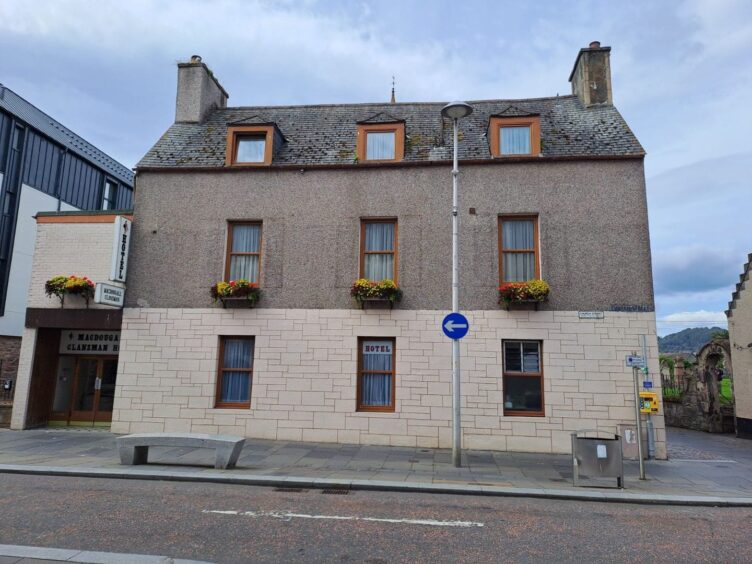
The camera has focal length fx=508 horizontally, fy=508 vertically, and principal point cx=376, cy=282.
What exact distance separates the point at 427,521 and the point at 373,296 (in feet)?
23.6

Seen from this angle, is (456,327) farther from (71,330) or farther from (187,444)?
(71,330)

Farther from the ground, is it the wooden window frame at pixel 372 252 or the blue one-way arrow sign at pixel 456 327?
the wooden window frame at pixel 372 252

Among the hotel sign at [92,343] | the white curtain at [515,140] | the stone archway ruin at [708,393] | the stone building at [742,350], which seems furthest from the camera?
the stone archway ruin at [708,393]

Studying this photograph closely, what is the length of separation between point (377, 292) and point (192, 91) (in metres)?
9.64

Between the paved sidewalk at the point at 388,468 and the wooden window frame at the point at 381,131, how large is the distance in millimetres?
7985

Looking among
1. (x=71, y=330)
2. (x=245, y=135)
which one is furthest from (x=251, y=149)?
(x=71, y=330)

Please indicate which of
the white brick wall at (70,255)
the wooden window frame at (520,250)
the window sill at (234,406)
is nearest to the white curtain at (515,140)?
the wooden window frame at (520,250)

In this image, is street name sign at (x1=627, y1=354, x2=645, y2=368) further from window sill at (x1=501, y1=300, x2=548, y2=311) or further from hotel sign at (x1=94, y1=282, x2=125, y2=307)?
hotel sign at (x1=94, y1=282, x2=125, y2=307)

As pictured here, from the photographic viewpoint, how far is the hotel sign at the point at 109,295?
44.8ft

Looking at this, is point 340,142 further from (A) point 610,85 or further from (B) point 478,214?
(A) point 610,85

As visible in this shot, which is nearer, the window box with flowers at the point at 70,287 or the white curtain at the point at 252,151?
the window box with flowers at the point at 70,287

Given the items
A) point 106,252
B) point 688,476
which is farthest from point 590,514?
point 106,252

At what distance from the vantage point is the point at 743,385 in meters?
19.0

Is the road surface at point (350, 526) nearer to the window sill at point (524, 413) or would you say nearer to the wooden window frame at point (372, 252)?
the window sill at point (524, 413)
